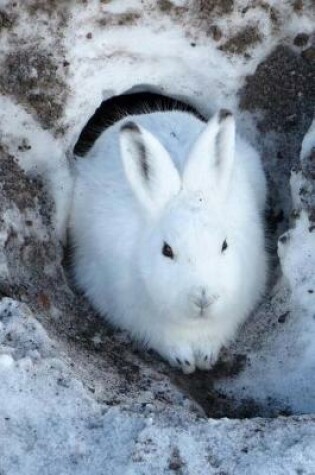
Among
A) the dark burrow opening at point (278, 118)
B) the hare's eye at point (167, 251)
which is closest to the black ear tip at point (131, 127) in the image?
the hare's eye at point (167, 251)

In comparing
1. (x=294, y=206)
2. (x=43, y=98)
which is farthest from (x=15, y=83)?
(x=294, y=206)

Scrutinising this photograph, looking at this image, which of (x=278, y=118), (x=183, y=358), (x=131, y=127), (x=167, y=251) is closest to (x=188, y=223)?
(x=167, y=251)

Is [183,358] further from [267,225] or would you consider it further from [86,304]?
[267,225]

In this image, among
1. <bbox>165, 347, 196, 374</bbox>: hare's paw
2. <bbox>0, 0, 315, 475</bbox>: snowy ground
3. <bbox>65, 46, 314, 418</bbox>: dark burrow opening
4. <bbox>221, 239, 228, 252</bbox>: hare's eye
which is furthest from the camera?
<bbox>65, 46, 314, 418</bbox>: dark burrow opening

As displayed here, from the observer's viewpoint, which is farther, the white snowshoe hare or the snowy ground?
the white snowshoe hare

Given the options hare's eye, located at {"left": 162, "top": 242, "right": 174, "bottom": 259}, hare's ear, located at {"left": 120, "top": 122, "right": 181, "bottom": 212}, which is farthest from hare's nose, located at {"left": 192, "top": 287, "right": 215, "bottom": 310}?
hare's ear, located at {"left": 120, "top": 122, "right": 181, "bottom": 212}

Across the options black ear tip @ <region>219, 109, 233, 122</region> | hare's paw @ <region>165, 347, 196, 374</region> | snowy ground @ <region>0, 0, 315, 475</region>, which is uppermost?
black ear tip @ <region>219, 109, 233, 122</region>

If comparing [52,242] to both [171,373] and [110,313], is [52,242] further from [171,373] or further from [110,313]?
[171,373]

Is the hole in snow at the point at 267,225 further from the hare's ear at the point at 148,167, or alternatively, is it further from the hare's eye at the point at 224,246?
the hare's ear at the point at 148,167

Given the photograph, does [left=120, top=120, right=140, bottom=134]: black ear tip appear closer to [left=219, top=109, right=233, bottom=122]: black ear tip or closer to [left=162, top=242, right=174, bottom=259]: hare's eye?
[left=219, top=109, right=233, bottom=122]: black ear tip
